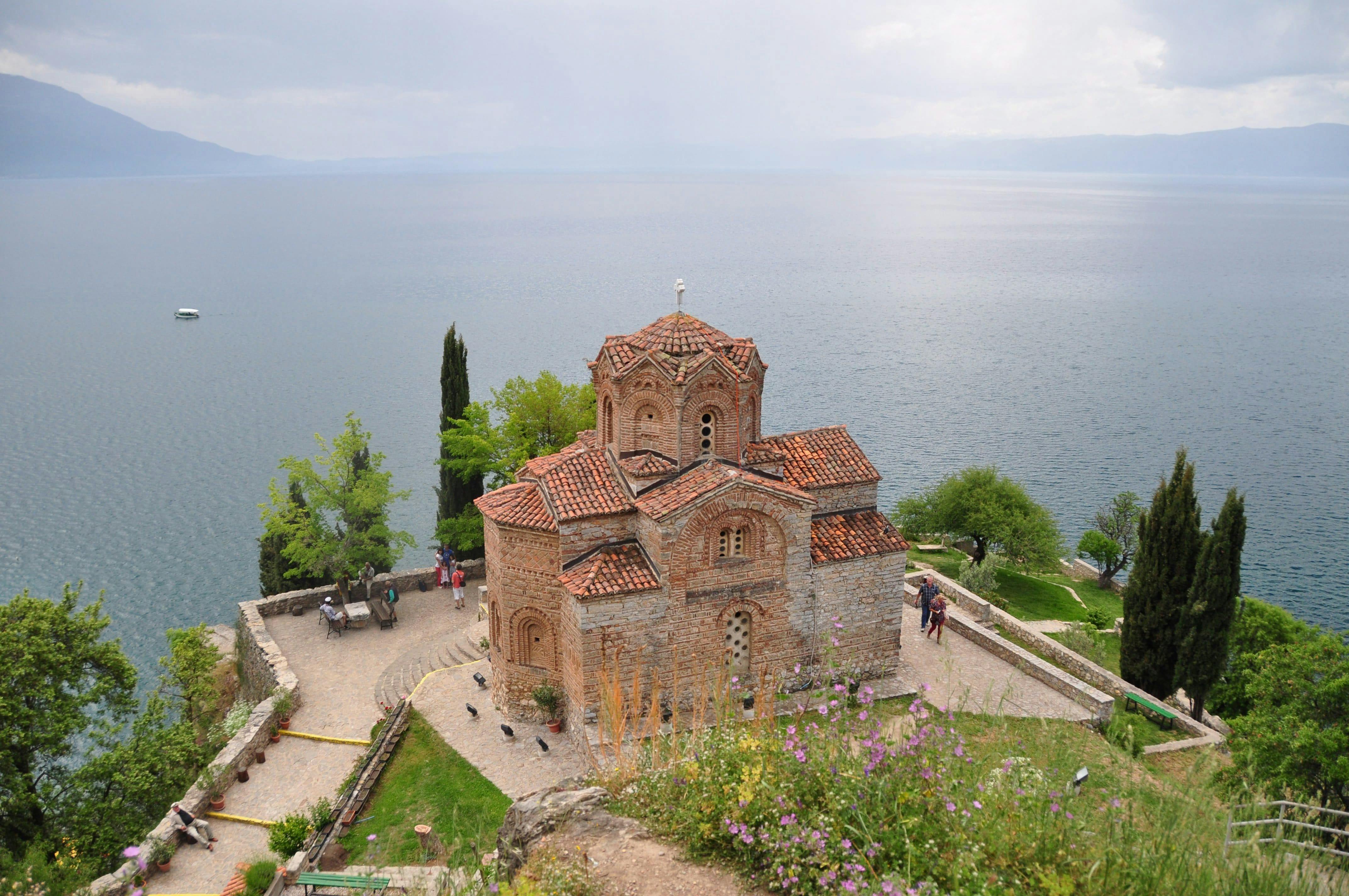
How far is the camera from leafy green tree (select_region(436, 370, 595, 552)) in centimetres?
3462

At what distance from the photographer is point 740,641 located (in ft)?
73.3

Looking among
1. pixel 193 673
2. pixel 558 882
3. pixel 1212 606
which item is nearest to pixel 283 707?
pixel 193 673

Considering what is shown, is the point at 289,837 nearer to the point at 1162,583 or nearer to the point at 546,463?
the point at 546,463

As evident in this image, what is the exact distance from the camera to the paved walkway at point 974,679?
22422 millimetres

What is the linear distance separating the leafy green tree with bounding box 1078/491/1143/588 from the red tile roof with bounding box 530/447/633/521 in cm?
3057

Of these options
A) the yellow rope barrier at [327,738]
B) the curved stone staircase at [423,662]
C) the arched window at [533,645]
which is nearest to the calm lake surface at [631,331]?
the curved stone staircase at [423,662]

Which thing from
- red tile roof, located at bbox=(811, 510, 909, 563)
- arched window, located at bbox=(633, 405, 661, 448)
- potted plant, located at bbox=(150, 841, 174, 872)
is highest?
arched window, located at bbox=(633, 405, 661, 448)

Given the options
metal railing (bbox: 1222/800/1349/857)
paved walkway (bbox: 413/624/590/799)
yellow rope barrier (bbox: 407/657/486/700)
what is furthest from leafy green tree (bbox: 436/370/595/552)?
metal railing (bbox: 1222/800/1349/857)

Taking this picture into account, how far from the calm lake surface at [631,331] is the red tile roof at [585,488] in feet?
81.1

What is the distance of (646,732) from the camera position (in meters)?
20.7

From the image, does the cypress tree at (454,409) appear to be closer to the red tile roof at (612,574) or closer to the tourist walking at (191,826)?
the red tile roof at (612,574)

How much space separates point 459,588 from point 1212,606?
23.3 m

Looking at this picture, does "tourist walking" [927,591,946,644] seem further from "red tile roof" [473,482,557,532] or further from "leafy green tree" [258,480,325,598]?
"leafy green tree" [258,480,325,598]

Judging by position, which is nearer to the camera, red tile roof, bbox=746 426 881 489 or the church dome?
the church dome
